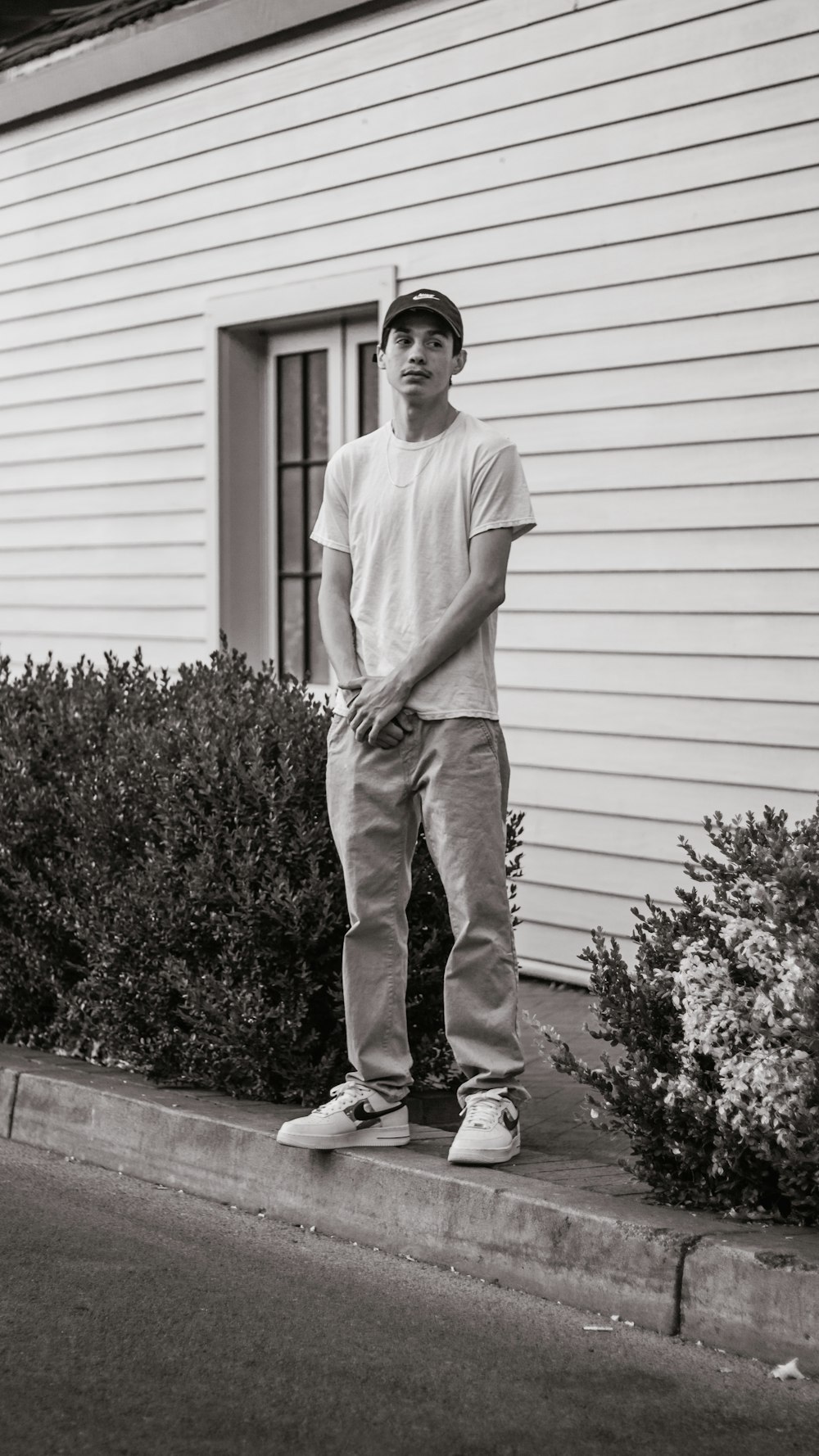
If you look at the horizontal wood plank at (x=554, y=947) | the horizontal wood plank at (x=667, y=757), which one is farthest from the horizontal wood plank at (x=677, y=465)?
the horizontal wood plank at (x=554, y=947)

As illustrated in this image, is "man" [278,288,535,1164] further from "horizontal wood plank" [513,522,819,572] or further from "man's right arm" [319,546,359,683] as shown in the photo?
"horizontal wood plank" [513,522,819,572]

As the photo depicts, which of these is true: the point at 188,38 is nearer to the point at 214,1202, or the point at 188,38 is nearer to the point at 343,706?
the point at 343,706

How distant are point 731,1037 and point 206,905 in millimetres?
1749

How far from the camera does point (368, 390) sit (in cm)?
Result: 866

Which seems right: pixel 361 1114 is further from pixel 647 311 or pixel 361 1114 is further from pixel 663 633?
pixel 647 311

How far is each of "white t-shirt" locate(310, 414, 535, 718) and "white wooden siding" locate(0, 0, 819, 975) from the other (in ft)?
7.40

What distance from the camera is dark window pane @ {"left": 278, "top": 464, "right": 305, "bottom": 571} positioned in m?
9.16

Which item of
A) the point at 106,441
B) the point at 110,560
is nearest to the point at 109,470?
the point at 106,441

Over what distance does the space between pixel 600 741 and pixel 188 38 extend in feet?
14.2

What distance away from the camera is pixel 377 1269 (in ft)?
14.3

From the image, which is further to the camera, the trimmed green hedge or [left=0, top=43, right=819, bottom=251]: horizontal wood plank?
[left=0, top=43, right=819, bottom=251]: horizontal wood plank

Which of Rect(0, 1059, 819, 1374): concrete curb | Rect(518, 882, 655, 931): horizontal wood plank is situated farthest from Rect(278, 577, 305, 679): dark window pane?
Rect(0, 1059, 819, 1374): concrete curb

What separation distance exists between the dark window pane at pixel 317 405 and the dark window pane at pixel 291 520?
0.56 ft

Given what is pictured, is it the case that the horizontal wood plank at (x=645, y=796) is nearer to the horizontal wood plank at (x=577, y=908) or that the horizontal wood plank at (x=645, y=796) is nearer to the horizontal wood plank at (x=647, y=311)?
the horizontal wood plank at (x=577, y=908)
